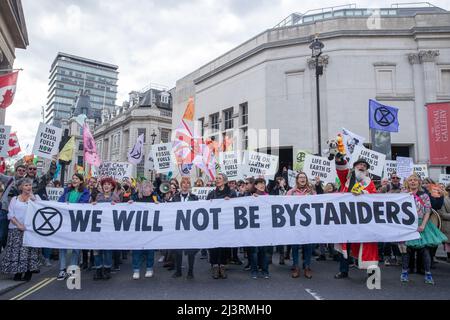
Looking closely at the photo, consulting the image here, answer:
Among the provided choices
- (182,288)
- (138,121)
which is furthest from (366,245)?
(138,121)

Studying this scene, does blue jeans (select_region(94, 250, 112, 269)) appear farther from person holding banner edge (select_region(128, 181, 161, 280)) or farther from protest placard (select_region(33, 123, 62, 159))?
protest placard (select_region(33, 123, 62, 159))

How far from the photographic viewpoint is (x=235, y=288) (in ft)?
19.3

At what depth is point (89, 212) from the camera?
6430 mm

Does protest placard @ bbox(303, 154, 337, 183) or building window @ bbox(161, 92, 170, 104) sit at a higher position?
building window @ bbox(161, 92, 170, 104)

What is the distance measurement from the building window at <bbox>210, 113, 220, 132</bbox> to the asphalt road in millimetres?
23615

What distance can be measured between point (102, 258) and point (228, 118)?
2356cm

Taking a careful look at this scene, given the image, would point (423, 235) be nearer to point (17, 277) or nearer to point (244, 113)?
point (17, 277)

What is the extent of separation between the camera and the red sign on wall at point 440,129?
17.2 m

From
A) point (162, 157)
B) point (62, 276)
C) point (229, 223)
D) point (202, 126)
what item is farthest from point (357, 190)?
point (202, 126)

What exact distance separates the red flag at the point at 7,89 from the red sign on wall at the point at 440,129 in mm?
19330

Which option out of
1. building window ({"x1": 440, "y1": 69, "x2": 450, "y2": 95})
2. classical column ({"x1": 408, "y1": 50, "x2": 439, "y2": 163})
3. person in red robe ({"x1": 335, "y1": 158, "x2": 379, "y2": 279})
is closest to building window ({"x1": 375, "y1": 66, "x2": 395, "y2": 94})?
classical column ({"x1": 408, "y1": 50, "x2": 439, "y2": 163})

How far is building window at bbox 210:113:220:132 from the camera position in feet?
99.7

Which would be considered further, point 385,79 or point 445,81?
point 385,79

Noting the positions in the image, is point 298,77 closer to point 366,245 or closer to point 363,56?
point 363,56
